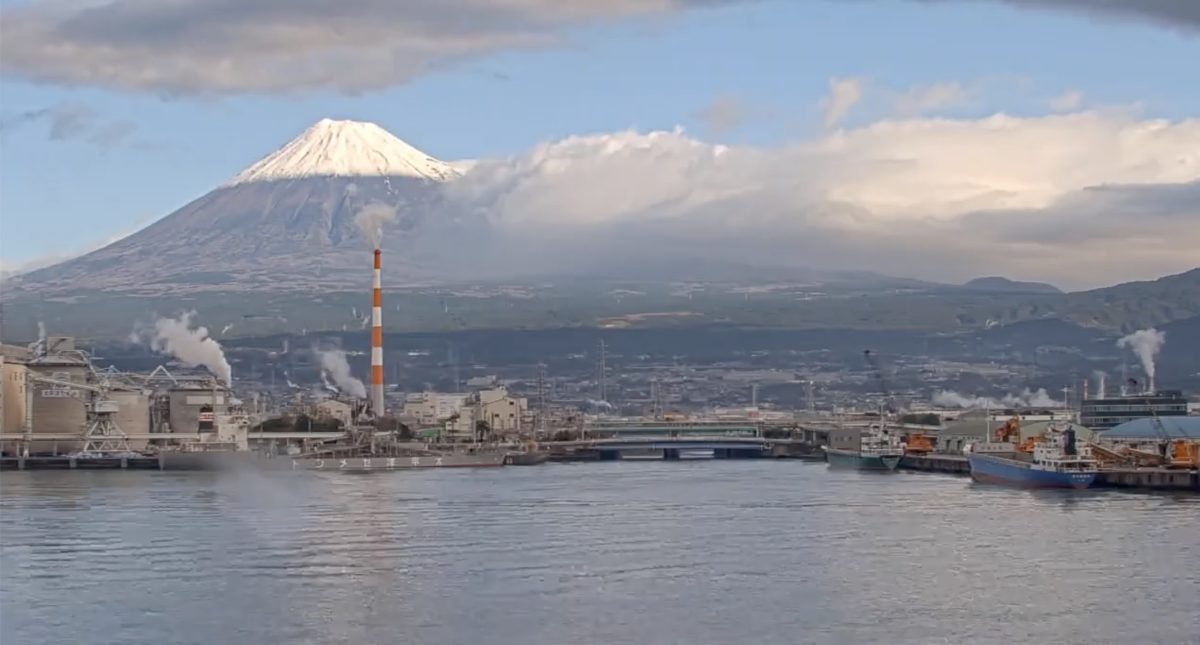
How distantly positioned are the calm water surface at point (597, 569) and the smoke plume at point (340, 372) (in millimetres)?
37540

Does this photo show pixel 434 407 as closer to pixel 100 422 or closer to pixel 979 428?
pixel 100 422

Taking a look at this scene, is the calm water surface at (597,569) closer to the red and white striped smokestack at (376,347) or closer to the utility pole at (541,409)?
the red and white striped smokestack at (376,347)

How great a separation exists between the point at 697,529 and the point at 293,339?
63.3 meters

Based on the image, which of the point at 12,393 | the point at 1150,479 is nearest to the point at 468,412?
the point at 12,393

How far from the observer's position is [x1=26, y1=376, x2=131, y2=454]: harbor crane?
3826 cm

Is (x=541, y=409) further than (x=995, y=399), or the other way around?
(x=995, y=399)

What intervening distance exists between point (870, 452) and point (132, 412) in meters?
15.2

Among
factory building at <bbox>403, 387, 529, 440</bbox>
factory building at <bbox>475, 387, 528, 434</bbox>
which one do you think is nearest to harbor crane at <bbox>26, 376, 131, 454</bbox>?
factory building at <bbox>403, 387, 529, 440</bbox>

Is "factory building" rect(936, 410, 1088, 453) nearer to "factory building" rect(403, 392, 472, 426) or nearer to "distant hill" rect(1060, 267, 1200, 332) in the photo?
"factory building" rect(403, 392, 472, 426)

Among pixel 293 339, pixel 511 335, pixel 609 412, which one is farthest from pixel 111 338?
pixel 511 335

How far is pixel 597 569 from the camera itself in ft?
50.3

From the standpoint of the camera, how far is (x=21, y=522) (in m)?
20.4

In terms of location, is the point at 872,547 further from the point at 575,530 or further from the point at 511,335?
the point at 511,335

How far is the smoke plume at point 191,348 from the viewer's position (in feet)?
162
